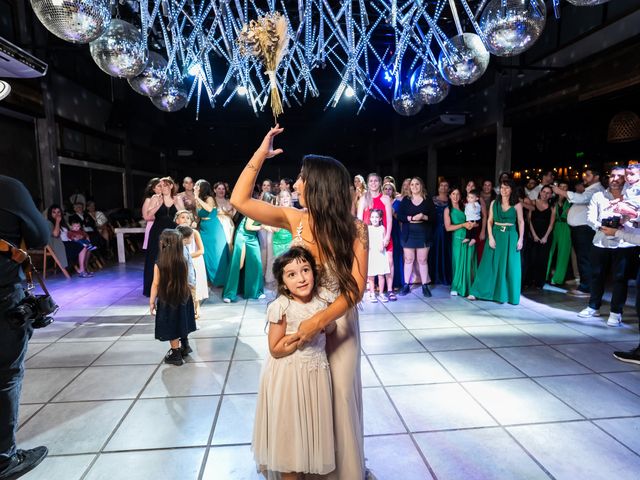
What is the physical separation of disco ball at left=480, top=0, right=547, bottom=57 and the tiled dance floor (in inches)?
99.1

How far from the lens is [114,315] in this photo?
14.9 ft

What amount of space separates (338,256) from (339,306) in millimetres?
193

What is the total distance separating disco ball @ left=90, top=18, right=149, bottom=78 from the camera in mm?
3395

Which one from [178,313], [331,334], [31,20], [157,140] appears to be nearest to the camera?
[331,334]

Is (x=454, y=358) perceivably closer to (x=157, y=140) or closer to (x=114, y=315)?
(x=114, y=315)

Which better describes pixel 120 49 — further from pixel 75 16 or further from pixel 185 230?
pixel 185 230

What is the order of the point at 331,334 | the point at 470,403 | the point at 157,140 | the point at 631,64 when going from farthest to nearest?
the point at 157,140
the point at 631,64
the point at 470,403
the point at 331,334

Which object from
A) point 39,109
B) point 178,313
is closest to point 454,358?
point 178,313

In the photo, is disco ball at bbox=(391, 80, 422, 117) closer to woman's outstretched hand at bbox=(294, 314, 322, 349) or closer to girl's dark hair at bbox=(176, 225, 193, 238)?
girl's dark hair at bbox=(176, 225, 193, 238)

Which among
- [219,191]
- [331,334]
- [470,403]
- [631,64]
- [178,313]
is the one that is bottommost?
[470,403]

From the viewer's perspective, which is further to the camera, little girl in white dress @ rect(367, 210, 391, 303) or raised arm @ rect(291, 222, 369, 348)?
little girl in white dress @ rect(367, 210, 391, 303)

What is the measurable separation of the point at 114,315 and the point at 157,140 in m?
11.0

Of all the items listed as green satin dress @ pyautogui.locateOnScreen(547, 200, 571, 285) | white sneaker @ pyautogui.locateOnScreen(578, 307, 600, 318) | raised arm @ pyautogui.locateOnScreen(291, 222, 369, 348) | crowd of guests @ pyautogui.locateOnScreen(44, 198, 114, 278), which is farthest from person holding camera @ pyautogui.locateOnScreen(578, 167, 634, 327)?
crowd of guests @ pyautogui.locateOnScreen(44, 198, 114, 278)

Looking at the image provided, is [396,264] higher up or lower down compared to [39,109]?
lower down
